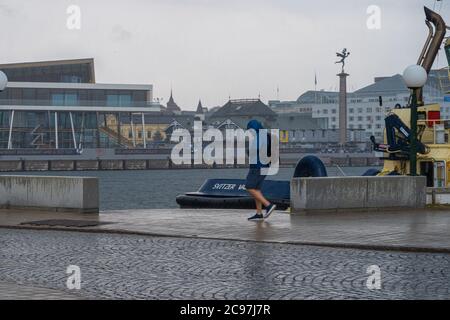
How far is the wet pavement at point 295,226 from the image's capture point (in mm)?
11812

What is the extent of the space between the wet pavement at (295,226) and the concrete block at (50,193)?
1.17ft

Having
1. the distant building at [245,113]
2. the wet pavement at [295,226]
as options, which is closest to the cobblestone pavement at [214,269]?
the wet pavement at [295,226]

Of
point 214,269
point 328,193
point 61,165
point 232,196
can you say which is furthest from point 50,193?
point 61,165

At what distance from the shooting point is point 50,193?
1733 cm

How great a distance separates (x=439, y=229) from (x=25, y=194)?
930cm

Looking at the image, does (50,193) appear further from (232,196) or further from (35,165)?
(35,165)

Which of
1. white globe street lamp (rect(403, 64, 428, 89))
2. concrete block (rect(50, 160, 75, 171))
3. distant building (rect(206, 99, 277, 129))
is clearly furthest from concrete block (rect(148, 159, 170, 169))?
white globe street lamp (rect(403, 64, 428, 89))

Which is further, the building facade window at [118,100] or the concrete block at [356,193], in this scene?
the building facade window at [118,100]

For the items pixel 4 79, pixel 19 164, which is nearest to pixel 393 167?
pixel 4 79

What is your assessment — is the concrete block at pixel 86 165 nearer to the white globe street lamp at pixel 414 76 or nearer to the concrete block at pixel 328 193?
the white globe street lamp at pixel 414 76

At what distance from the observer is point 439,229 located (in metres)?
13.2

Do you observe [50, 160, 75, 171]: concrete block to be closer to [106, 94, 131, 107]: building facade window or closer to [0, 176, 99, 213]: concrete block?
[106, 94, 131, 107]: building facade window

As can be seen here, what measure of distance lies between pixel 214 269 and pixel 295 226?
458 cm
